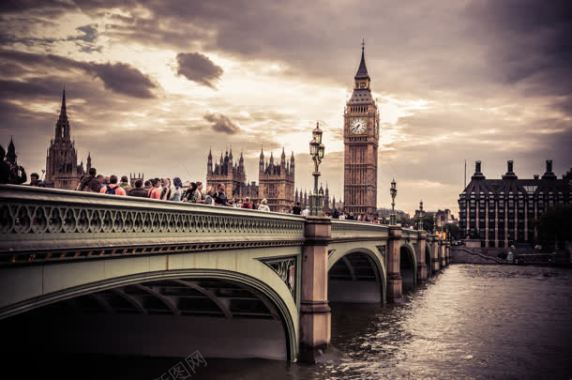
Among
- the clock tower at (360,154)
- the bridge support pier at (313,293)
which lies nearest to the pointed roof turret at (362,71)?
the clock tower at (360,154)

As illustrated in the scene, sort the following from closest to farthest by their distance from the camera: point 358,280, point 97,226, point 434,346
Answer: point 97,226 < point 434,346 < point 358,280

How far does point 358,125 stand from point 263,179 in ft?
89.1

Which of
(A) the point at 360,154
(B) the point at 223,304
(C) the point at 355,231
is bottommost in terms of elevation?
(B) the point at 223,304

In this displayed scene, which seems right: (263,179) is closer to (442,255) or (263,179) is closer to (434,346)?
(442,255)

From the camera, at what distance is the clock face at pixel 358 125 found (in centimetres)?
15638

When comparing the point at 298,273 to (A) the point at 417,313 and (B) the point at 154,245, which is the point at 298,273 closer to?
(B) the point at 154,245

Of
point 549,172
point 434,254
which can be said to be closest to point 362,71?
point 549,172

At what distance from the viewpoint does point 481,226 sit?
6545 inches

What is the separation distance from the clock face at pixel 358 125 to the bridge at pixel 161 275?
4872 inches

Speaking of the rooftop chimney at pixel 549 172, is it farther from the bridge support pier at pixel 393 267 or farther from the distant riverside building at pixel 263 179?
the bridge support pier at pixel 393 267

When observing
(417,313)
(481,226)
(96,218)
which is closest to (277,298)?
(96,218)

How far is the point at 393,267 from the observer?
43750mm

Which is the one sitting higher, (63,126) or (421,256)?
(63,126)

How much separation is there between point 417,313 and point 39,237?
32.9m
